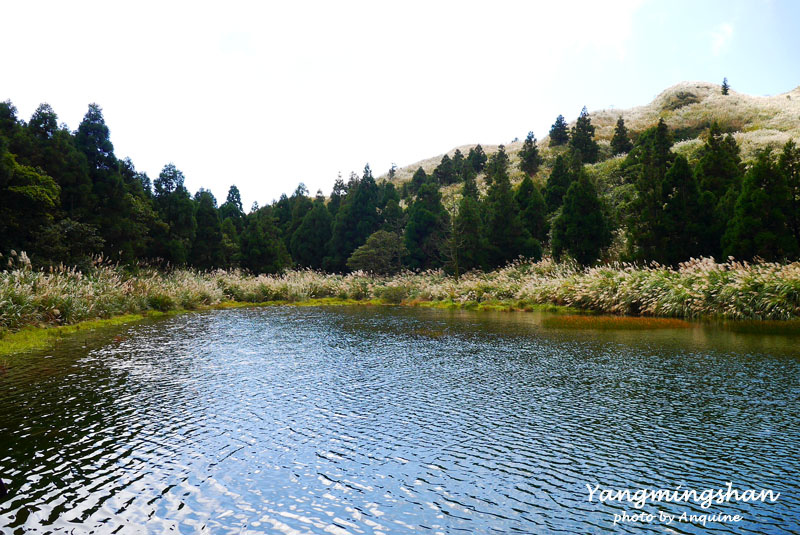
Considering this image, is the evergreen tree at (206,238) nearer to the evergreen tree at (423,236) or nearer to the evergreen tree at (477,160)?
the evergreen tree at (423,236)

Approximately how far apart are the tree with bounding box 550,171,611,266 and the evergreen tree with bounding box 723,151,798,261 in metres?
7.59

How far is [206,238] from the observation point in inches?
1428

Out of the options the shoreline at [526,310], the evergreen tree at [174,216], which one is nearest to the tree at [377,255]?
the evergreen tree at [174,216]

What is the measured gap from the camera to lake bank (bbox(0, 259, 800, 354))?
47.3ft

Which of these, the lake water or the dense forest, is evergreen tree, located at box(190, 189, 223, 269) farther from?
the lake water

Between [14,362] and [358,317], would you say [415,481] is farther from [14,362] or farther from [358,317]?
[358,317]

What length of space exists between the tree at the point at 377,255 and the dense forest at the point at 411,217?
100mm

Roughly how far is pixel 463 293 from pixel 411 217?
51.9 ft

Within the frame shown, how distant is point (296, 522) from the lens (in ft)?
12.3

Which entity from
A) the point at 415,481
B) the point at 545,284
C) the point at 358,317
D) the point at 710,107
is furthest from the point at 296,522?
the point at 710,107

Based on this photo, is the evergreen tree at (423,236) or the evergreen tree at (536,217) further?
the evergreen tree at (423,236)

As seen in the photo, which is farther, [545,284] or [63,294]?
[545,284]

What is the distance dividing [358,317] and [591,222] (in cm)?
1335

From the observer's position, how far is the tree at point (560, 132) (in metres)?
67.8
